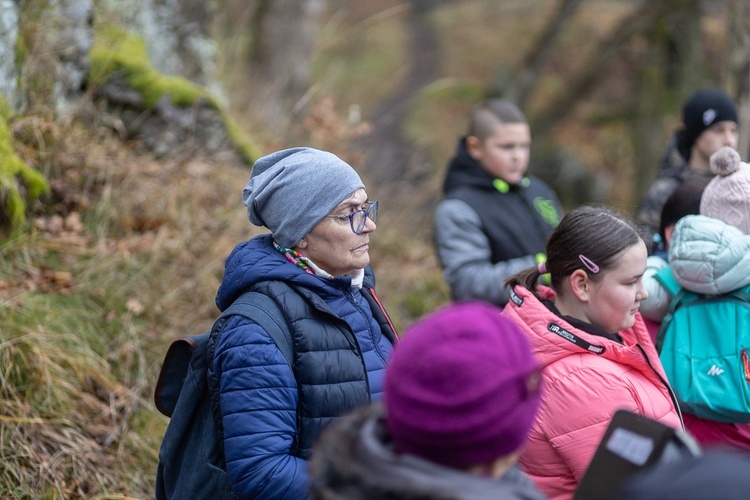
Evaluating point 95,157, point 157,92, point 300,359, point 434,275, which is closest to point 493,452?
point 300,359

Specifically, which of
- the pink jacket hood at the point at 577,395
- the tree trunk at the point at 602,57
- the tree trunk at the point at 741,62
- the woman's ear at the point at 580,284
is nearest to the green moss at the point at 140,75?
the tree trunk at the point at 741,62

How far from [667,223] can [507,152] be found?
1.30 m

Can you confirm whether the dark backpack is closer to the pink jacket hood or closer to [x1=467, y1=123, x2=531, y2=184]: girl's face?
the pink jacket hood

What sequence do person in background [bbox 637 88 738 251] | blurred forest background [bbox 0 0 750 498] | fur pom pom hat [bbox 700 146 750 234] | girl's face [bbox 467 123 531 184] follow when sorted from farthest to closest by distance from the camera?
girl's face [bbox 467 123 531 184] < person in background [bbox 637 88 738 251] < blurred forest background [bbox 0 0 750 498] < fur pom pom hat [bbox 700 146 750 234]

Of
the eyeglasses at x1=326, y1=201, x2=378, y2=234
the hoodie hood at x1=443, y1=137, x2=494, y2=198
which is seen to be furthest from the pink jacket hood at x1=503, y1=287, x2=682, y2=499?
the hoodie hood at x1=443, y1=137, x2=494, y2=198

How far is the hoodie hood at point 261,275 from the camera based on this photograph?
2559 millimetres

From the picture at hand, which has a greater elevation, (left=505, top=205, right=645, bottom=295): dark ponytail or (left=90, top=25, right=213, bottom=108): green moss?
(left=90, top=25, right=213, bottom=108): green moss

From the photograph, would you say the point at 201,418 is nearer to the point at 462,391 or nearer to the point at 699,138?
the point at 462,391

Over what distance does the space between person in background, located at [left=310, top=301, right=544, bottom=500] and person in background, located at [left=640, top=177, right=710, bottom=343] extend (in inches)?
68.9

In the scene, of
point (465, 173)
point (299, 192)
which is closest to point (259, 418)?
point (299, 192)

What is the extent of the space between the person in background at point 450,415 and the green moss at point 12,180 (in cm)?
330

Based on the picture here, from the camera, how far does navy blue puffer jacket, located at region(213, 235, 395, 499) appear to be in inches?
91.4

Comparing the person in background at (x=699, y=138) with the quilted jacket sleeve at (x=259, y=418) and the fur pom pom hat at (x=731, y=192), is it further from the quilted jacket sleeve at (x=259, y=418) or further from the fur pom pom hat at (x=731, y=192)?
the quilted jacket sleeve at (x=259, y=418)

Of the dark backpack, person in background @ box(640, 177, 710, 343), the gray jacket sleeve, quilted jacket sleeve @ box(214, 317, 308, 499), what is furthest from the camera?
the gray jacket sleeve
